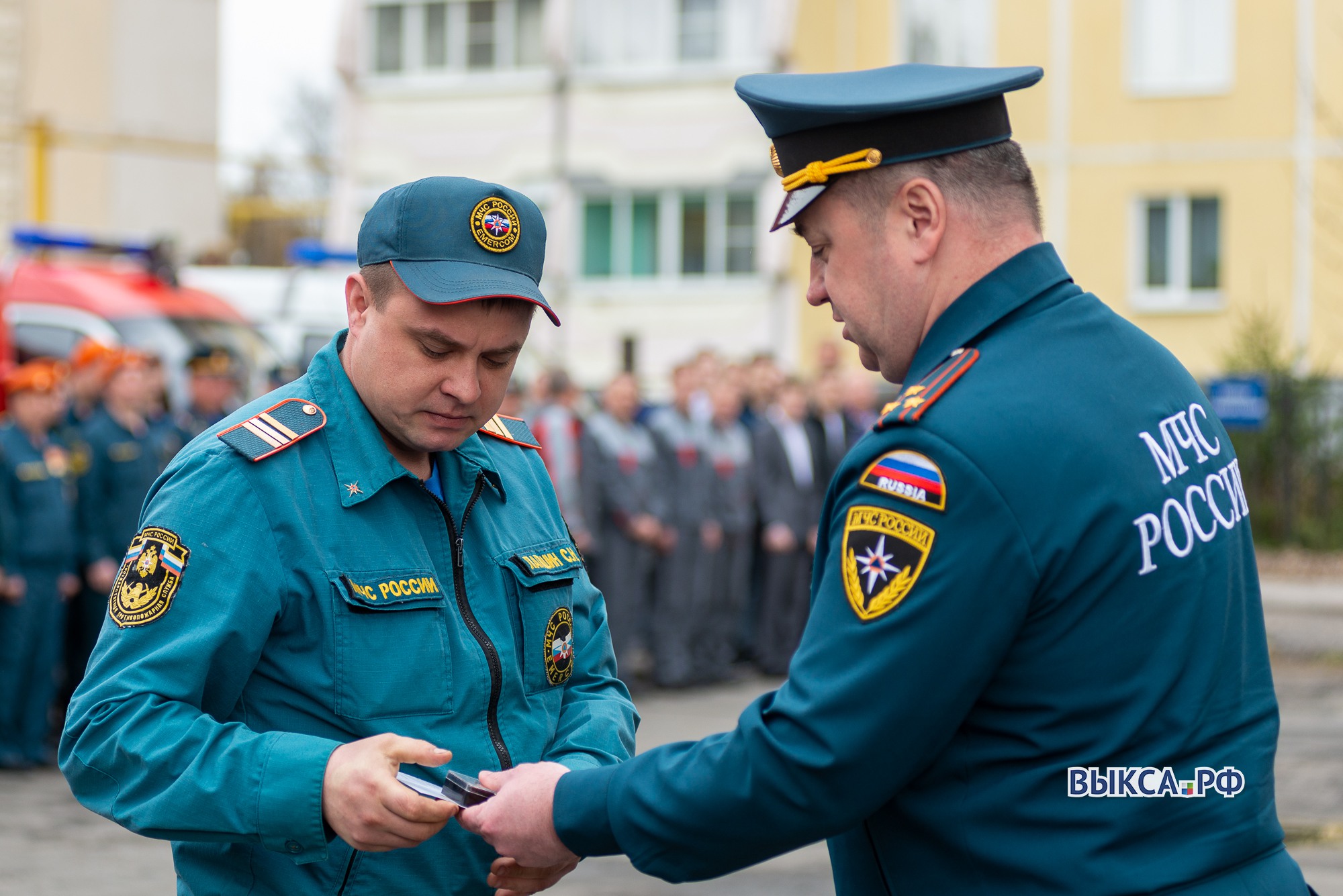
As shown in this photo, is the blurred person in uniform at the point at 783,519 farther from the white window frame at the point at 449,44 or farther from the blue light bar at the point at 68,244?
the white window frame at the point at 449,44

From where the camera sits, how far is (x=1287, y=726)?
9.59 meters

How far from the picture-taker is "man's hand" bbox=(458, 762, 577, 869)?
7.53 feet

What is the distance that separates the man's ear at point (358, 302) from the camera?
8.60 ft

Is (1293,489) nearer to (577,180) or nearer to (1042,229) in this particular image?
(577,180)

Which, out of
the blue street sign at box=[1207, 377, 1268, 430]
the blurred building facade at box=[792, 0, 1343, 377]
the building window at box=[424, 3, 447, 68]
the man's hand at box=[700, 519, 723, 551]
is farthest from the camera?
the building window at box=[424, 3, 447, 68]

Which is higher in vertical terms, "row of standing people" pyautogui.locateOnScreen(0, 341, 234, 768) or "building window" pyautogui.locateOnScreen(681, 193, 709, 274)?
"building window" pyautogui.locateOnScreen(681, 193, 709, 274)

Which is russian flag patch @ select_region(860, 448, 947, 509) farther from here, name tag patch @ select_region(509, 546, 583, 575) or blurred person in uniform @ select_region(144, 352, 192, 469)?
blurred person in uniform @ select_region(144, 352, 192, 469)

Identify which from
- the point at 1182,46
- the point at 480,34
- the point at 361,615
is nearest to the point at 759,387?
the point at 361,615

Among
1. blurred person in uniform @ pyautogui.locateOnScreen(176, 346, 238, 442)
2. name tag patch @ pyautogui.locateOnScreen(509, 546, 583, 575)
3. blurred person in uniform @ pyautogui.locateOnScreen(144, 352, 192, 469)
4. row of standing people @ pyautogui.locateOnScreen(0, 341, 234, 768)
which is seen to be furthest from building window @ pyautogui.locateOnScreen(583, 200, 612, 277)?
name tag patch @ pyautogui.locateOnScreen(509, 546, 583, 575)

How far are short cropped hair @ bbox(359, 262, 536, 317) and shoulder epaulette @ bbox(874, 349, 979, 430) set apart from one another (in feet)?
Answer: 2.40

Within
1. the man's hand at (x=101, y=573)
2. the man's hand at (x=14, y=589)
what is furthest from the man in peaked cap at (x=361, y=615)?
the man's hand at (x=101, y=573)

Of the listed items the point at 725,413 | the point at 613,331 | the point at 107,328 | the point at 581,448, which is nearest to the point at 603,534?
the point at 581,448

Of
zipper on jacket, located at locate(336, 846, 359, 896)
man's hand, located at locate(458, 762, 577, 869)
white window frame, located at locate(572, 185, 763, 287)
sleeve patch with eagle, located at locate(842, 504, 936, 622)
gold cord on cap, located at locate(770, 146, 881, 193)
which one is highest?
white window frame, located at locate(572, 185, 763, 287)

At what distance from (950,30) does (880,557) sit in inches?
990
